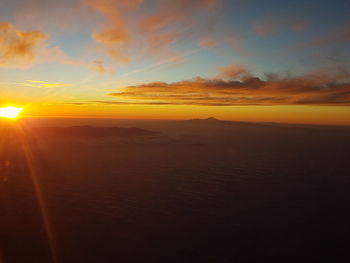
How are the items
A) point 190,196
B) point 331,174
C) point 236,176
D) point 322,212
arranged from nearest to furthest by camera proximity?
point 322,212
point 190,196
point 236,176
point 331,174

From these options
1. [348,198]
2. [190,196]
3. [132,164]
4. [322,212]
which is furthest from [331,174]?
[132,164]

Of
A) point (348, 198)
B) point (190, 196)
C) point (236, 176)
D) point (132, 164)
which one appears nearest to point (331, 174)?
point (348, 198)

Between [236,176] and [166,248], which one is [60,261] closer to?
[166,248]

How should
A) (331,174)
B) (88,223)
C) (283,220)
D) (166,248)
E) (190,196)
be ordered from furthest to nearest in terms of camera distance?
(331,174) → (190,196) → (283,220) → (88,223) → (166,248)

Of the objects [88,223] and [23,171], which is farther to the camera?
[23,171]

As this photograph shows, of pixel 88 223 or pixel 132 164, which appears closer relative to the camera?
pixel 88 223

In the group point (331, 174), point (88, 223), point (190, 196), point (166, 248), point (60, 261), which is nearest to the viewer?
point (60, 261)

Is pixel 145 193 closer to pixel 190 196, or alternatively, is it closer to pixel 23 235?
pixel 190 196

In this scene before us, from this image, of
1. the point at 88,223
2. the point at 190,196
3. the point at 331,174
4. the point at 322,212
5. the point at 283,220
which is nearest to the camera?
the point at 88,223
